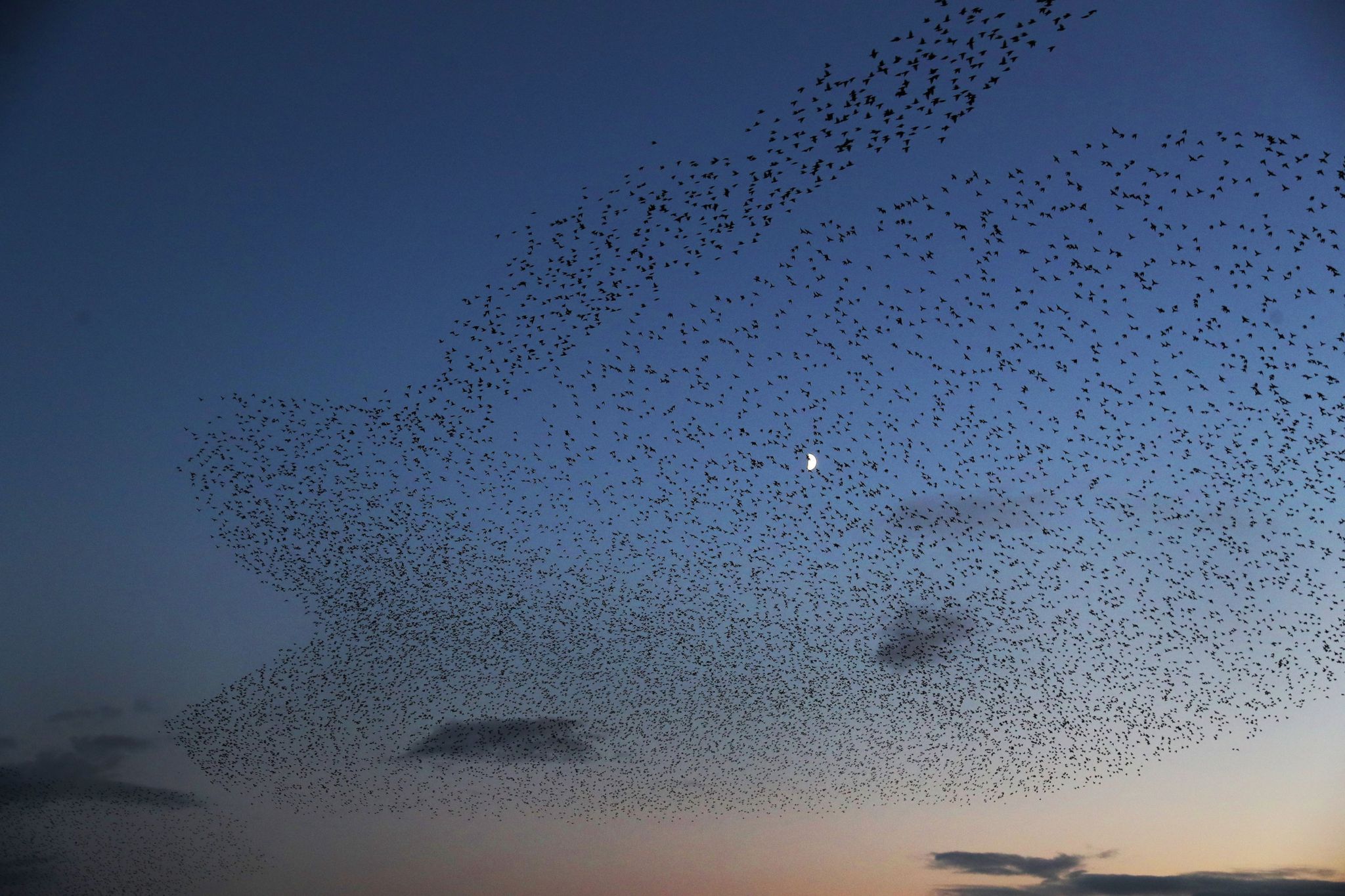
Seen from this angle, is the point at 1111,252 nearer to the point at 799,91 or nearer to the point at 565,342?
the point at 799,91

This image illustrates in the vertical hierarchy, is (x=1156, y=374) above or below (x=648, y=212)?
below

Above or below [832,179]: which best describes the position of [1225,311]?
below

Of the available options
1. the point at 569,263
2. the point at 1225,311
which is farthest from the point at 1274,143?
the point at 569,263

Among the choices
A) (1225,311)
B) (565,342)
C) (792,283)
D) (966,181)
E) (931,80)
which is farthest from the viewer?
(565,342)

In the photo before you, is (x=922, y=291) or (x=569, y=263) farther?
(x=569, y=263)

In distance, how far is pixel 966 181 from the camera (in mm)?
23688

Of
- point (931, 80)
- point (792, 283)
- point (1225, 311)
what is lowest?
point (1225, 311)

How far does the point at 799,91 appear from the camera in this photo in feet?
74.3

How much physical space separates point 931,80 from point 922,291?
550cm

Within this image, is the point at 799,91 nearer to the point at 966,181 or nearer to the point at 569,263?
the point at 966,181

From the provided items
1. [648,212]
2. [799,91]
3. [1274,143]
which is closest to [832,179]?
[799,91]

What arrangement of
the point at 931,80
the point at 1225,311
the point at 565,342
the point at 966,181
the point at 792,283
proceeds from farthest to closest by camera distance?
the point at 565,342 < the point at 792,283 < the point at 1225,311 < the point at 966,181 < the point at 931,80

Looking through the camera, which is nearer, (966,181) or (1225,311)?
(966,181)

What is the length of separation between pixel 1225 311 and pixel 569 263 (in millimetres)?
17825
